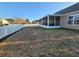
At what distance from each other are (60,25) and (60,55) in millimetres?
18377

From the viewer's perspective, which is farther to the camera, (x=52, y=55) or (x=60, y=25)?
(x=60, y=25)

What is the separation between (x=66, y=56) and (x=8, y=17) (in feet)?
127

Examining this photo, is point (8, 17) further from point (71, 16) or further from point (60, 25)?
point (71, 16)

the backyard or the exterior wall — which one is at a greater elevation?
the exterior wall

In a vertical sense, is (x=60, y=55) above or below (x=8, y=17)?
below

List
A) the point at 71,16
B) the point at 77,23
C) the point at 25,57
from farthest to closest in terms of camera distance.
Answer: the point at 71,16 < the point at 77,23 < the point at 25,57

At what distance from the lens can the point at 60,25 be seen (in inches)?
916

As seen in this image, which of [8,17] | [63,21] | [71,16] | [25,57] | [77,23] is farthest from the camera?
[8,17]

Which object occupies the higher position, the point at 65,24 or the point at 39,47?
the point at 65,24

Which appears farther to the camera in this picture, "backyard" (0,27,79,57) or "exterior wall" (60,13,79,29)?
"exterior wall" (60,13,79,29)

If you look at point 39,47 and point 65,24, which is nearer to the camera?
point 39,47

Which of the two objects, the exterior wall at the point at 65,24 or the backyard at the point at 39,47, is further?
the exterior wall at the point at 65,24

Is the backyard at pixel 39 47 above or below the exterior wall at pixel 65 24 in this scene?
below

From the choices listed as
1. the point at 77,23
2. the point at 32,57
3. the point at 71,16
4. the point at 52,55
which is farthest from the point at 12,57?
the point at 71,16
